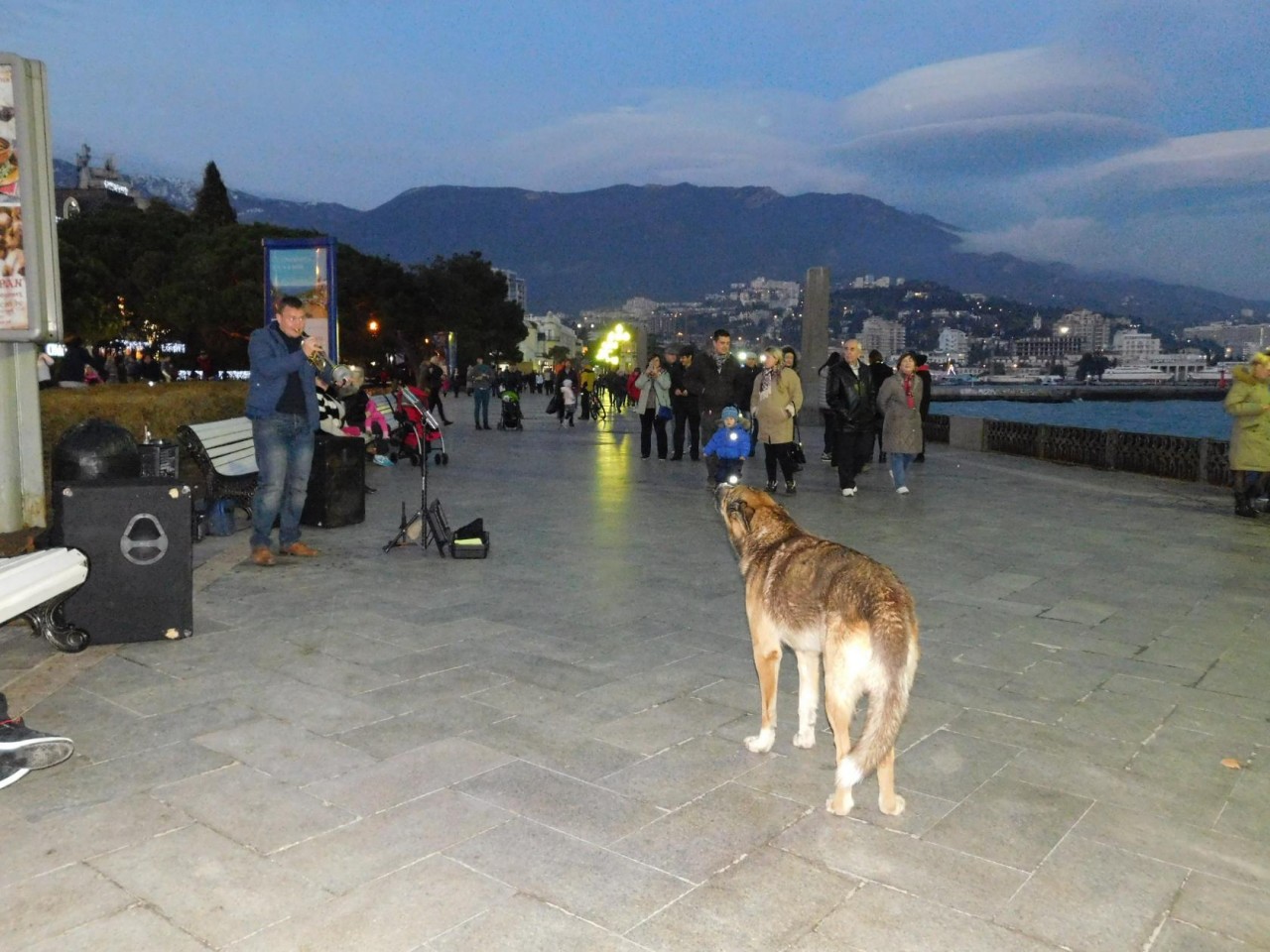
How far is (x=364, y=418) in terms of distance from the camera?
49.4 feet

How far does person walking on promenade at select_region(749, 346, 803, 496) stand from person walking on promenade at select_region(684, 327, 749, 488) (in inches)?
44.9

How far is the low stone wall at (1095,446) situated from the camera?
14281mm

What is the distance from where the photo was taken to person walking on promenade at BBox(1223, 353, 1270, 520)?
10.6 m

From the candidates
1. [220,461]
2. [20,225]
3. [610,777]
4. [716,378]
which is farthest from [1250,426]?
[20,225]

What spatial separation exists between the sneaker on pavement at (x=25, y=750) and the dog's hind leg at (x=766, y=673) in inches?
109

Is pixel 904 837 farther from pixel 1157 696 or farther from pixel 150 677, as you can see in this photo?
pixel 150 677

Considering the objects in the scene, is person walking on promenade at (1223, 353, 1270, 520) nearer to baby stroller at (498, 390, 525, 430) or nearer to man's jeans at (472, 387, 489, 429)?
baby stroller at (498, 390, 525, 430)

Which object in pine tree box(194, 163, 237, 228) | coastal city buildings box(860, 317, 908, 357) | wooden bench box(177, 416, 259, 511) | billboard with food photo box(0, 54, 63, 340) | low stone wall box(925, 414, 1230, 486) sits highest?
pine tree box(194, 163, 237, 228)

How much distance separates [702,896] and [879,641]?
99cm

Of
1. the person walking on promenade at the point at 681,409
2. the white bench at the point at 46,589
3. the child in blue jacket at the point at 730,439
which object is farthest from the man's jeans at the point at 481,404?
the white bench at the point at 46,589

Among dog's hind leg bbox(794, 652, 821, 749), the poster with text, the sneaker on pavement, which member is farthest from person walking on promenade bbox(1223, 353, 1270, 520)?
the poster with text

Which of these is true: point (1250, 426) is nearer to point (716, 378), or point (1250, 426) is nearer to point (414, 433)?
point (716, 378)

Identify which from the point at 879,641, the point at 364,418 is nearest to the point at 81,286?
the point at 364,418

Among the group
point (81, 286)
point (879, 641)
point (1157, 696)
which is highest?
point (81, 286)
